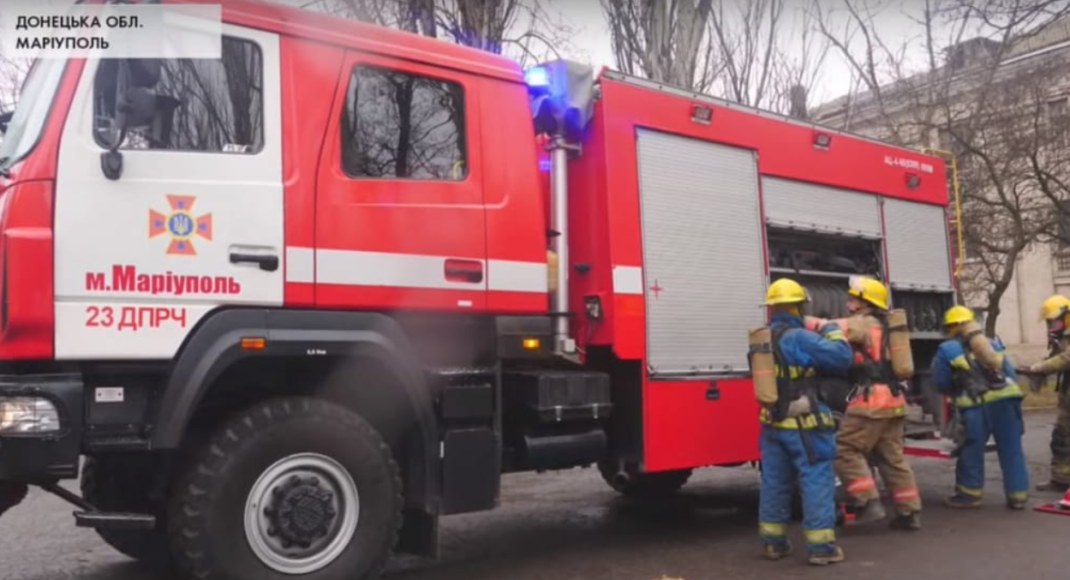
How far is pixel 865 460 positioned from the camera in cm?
655

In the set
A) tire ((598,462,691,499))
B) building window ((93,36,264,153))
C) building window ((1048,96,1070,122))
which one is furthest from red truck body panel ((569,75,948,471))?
building window ((1048,96,1070,122))

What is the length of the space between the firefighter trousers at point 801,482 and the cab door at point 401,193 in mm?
2032

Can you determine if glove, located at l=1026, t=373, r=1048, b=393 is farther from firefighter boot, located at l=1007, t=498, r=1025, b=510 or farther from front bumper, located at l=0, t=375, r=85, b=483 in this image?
front bumper, located at l=0, t=375, r=85, b=483

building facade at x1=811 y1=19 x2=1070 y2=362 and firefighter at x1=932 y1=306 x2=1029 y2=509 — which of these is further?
building facade at x1=811 y1=19 x2=1070 y2=362

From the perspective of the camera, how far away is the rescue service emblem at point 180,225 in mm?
4164

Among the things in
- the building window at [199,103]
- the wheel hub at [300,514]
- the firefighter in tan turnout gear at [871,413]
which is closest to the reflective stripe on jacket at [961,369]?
the firefighter in tan turnout gear at [871,413]

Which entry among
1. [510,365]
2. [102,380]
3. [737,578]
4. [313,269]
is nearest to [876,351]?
[737,578]

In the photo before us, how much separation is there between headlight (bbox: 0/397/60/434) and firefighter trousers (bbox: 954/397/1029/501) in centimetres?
635

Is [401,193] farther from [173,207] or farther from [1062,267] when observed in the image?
[1062,267]

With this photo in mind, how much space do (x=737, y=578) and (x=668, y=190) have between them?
2.38 metres

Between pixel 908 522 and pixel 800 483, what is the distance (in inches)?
58.6

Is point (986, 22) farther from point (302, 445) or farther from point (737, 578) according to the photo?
point (302, 445)

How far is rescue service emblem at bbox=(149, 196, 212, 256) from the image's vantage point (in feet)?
13.7

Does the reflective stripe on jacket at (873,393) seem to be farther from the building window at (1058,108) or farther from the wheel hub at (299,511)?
the building window at (1058,108)
